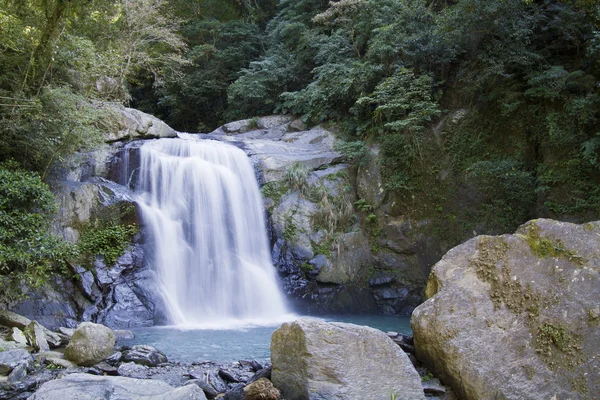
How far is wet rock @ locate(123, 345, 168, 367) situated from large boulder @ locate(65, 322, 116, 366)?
291 mm

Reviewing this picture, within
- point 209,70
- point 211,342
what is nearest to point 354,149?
point 211,342

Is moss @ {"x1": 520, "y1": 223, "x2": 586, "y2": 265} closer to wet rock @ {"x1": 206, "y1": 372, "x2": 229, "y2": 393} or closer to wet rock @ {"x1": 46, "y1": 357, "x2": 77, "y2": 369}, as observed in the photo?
wet rock @ {"x1": 206, "y1": 372, "x2": 229, "y2": 393}

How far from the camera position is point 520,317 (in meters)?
4.52

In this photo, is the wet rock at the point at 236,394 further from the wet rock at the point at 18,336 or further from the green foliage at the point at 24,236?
the green foliage at the point at 24,236

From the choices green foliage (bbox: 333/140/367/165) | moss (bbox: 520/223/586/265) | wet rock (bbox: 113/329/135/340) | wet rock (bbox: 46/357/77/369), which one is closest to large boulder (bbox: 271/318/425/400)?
moss (bbox: 520/223/586/265)

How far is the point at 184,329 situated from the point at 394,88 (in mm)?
8200

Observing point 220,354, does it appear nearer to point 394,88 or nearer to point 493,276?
point 493,276

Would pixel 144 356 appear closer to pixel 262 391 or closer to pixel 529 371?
pixel 262 391

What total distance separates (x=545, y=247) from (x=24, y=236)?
26.0ft

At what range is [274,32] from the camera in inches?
746

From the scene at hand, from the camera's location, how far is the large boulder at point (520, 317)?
4074mm

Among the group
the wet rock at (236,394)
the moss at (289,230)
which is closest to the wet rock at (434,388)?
the wet rock at (236,394)

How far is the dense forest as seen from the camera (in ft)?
28.8

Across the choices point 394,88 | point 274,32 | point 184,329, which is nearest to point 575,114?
point 394,88
